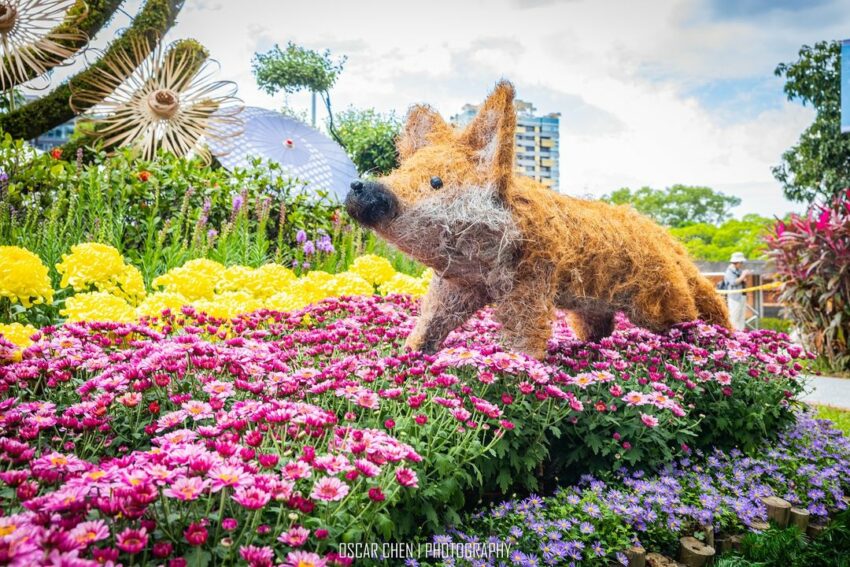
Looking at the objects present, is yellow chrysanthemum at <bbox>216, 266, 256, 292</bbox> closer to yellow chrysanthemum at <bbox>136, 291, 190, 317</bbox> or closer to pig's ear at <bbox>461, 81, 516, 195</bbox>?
yellow chrysanthemum at <bbox>136, 291, 190, 317</bbox>

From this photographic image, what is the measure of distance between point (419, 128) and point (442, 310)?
3.03 feet

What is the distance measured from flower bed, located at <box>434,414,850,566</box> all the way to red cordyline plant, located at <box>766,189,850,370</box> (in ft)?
12.5

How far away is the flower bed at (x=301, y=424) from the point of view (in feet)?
3.88

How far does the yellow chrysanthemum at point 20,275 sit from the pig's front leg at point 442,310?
1876 mm

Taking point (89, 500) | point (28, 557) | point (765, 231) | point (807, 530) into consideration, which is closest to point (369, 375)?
point (89, 500)

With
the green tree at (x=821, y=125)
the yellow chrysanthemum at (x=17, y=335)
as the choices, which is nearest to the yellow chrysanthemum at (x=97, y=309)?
the yellow chrysanthemum at (x=17, y=335)

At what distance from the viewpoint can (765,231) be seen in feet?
23.8

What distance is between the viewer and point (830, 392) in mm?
5391

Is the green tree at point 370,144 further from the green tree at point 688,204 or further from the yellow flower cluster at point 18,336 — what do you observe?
the green tree at point 688,204

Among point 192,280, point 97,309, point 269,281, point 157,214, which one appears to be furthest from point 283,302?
point 157,214

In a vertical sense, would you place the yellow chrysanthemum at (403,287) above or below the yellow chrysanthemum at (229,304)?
above

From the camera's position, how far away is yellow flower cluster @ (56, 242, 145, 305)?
3.40 metres

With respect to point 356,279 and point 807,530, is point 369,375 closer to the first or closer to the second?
point 807,530

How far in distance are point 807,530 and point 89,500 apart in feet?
8.84
